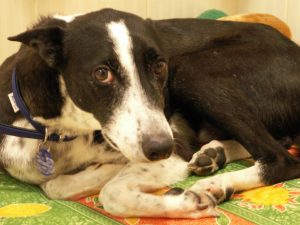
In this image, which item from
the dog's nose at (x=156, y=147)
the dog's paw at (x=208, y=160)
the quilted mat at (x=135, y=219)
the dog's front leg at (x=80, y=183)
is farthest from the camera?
the dog's paw at (x=208, y=160)

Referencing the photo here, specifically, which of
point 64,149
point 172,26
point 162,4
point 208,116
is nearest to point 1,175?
point 64,149

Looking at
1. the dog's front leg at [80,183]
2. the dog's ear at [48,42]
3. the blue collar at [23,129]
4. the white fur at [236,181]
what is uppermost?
the dog's ear at [48,42]

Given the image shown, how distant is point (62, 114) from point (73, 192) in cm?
27

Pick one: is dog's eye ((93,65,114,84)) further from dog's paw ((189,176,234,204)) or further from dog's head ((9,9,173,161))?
dog's paw ((189,176,234,204))

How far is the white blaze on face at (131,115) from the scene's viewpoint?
4.13 ft

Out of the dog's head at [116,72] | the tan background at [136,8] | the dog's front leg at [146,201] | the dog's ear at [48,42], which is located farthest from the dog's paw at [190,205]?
the tan background at [136,8]

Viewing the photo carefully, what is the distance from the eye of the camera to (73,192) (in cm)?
158

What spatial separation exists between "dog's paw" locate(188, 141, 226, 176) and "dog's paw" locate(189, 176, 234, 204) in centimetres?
18

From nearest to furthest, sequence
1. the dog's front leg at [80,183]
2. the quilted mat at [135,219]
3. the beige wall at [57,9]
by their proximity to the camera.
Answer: the quilted mat at [135,219] < the dog's front leg at [80,183] < the beige wall at [57,9]

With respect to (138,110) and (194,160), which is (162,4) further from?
(138,110)

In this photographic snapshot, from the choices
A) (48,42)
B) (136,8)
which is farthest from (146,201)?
(136,8)

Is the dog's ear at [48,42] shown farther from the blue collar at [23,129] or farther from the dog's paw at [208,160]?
the dog's paw at [208,160]

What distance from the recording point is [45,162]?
1617mm

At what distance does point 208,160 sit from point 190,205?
0.39m
